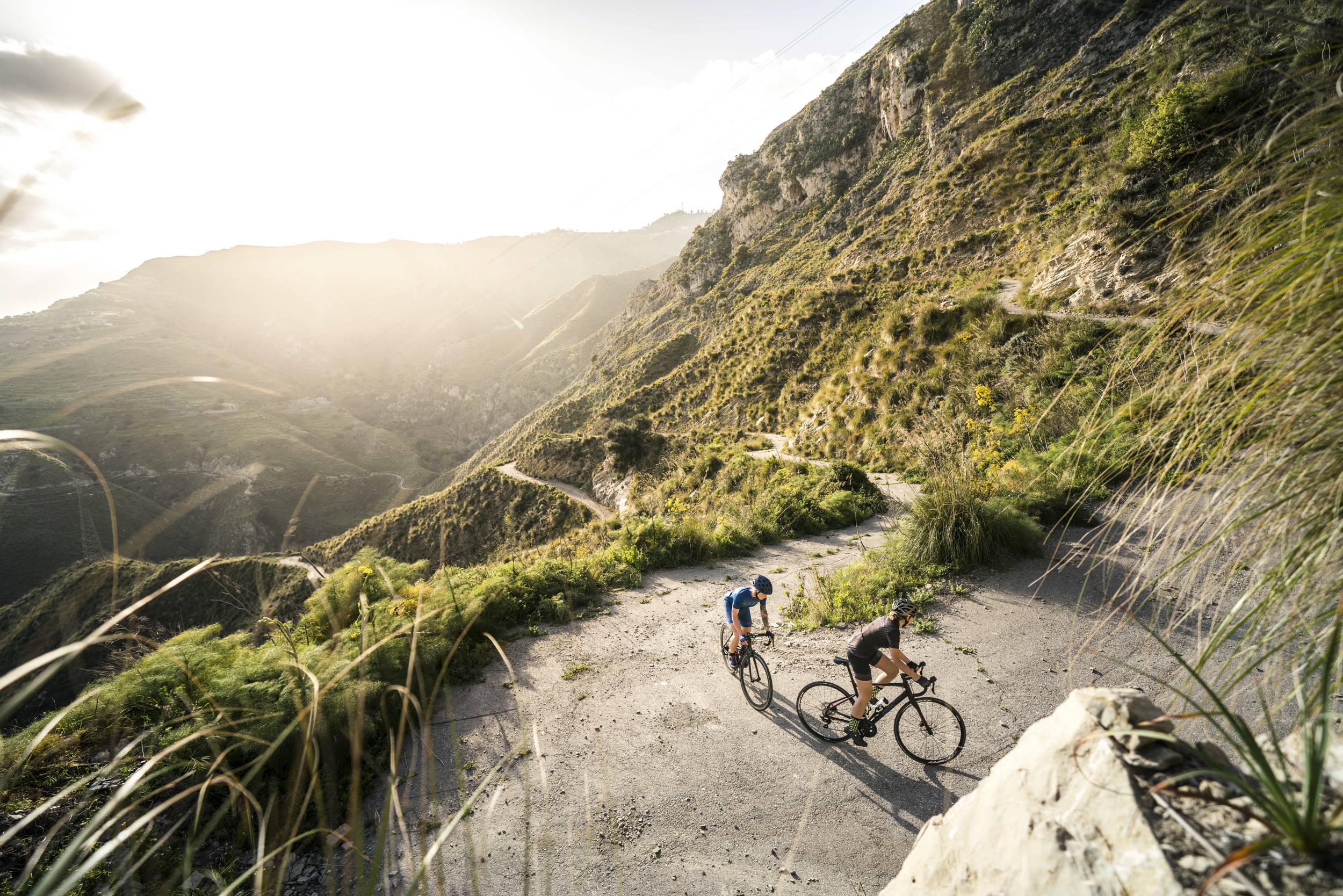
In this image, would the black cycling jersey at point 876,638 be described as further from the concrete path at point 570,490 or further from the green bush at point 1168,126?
the concrete path at point 570,490

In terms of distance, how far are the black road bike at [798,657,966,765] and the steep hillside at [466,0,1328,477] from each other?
290 centimetres

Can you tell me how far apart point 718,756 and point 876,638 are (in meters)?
1.96

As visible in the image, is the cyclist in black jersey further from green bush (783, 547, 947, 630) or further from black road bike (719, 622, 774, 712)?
green bush (783, 547, 947, 630)

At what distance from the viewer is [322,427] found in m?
98.2

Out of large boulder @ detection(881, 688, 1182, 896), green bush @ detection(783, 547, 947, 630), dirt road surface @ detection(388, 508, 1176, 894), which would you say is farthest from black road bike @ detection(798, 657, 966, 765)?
large boulder @ detection(881, 688, 1182, 896)

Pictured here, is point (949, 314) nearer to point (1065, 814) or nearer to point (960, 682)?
point (960, 682)

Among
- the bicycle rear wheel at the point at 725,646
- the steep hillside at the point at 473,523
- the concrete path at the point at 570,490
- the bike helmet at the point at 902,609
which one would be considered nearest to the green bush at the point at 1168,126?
the bike helmet at the point at 902,609

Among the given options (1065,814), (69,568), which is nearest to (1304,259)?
(1065,814)

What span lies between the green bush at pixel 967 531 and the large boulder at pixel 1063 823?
5.78 metres

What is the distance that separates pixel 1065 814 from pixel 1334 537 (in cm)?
123

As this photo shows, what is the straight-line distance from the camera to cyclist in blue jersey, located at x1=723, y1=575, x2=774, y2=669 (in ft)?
19.0

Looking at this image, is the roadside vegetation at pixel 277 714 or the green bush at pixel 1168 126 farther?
the green bush at pixel 1168 126

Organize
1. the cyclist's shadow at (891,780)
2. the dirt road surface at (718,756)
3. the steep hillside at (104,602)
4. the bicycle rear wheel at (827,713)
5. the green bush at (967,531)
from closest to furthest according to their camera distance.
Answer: the dirt road surface at (718,756) < the cyclist's shadow at (891,780) < the bicycle rear wheel at (827,713) < the green bush at (967,531) < the steep hillside at (104,602)

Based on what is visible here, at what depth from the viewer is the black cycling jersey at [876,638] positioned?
4574 mm
